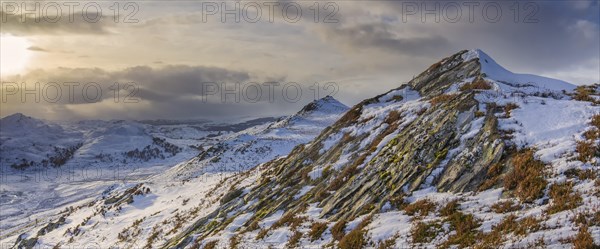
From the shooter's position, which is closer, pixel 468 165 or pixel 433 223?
pixel 433 223

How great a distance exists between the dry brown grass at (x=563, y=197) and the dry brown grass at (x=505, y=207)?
1205 mm

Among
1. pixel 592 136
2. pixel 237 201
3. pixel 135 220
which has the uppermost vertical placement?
pixel 592 136

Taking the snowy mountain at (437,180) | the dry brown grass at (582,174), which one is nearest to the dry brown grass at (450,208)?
the snowy mountain at (437,180)

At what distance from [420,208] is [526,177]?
14.7 ft

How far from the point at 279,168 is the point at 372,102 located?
10.8 meters

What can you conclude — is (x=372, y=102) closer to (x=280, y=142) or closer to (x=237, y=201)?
(x=237, y=201)

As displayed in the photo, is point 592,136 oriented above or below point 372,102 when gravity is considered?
below

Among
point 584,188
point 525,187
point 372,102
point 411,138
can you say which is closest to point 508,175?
point 525,187

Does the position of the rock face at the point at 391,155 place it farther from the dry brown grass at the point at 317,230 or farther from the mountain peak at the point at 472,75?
the dry brown grass at the point at 317,230

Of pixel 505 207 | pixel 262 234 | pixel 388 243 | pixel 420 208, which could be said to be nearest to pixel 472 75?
pixel 420 208

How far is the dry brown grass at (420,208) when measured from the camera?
53.6 feet

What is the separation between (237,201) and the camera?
31953 mm

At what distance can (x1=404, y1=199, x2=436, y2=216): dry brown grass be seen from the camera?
16.3 m

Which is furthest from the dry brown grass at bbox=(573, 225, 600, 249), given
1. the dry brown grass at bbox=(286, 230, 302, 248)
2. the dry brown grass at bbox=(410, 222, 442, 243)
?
the dry brown grass at bbox=(286, 230, 302, 248)
